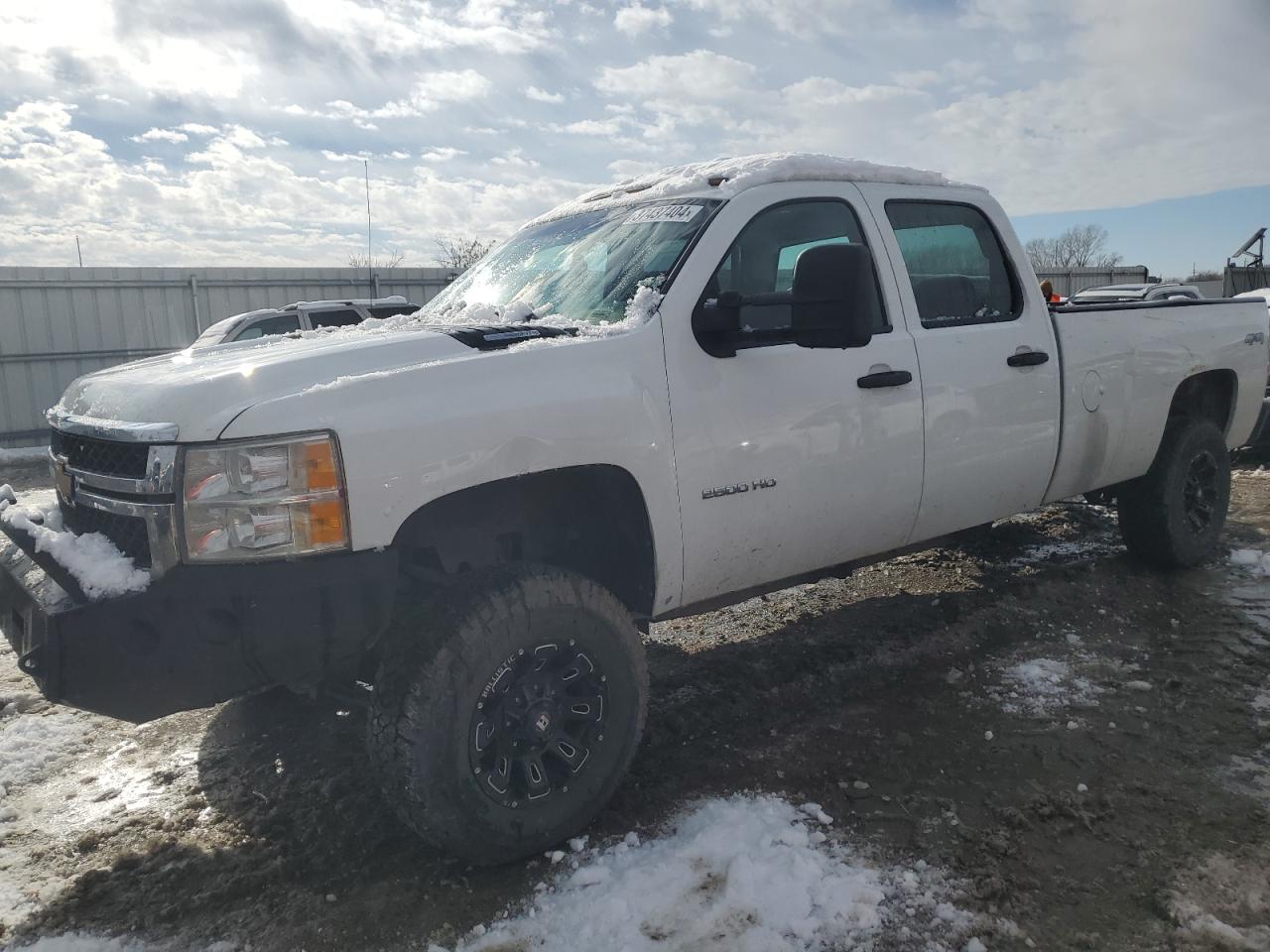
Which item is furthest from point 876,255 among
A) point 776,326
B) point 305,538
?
point 305,538

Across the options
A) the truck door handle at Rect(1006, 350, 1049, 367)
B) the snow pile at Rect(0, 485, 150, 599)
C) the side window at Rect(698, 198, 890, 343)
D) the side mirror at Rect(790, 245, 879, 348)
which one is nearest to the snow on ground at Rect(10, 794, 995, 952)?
the snow pile at Rect(0, 485, 150, 599)

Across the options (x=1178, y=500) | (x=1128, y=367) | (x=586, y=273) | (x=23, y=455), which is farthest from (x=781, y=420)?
(x=23, y=455)

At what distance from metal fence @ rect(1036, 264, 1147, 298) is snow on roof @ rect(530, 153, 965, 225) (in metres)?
21.4

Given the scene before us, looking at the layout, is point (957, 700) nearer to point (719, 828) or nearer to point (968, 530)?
point (968, 530)

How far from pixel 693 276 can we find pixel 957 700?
2.11 meters

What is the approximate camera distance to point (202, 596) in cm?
227

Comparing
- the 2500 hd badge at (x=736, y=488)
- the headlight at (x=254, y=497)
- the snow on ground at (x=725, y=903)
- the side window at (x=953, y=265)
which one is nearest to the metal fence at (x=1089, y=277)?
the side window at (x=953, y=265)

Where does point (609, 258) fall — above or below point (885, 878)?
above

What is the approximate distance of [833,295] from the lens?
2812 mm

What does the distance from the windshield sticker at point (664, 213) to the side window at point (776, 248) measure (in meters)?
0.21

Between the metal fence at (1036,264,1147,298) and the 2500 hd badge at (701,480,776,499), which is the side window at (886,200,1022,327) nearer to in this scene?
the 2500 hd badge at (701,480,776,499)

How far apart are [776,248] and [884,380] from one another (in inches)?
25.8

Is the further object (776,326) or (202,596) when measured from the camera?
(776,326)

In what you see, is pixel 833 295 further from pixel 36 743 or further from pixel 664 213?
pixel 36 743
